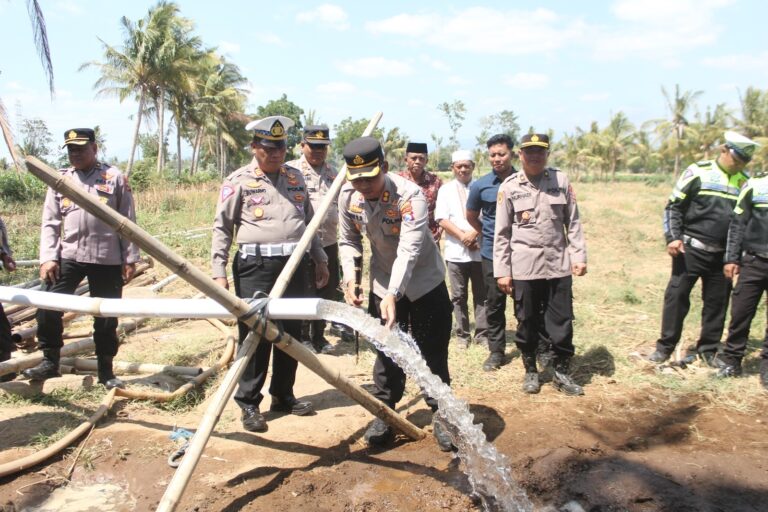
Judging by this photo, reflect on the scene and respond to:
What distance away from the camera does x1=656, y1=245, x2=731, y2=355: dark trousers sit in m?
4.55

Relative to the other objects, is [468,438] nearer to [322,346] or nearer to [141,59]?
[322,346]

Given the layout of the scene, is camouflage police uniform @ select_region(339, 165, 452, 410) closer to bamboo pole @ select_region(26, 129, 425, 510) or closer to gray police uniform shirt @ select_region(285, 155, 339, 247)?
bamboo pole @ select_region(26, 129, 425, 510)

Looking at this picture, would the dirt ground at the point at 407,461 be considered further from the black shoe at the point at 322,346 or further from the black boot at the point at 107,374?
the black shoe at the point at 322,346

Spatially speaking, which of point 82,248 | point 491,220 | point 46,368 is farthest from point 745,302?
point 46,368

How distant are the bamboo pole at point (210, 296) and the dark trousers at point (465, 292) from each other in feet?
7.64

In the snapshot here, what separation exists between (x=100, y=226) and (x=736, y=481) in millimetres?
4261

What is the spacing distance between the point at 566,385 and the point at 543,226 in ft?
4.02

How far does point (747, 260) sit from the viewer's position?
436 centimetres

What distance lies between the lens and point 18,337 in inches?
175

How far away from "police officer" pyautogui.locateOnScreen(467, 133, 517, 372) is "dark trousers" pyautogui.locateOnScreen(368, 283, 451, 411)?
4.78 ft

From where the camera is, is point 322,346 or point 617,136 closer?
point 322,346

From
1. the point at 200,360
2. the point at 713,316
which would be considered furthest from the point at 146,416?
the point at 713,316

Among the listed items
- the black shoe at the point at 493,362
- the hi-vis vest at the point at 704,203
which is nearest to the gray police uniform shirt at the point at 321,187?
the black shoe at the point at 493,362

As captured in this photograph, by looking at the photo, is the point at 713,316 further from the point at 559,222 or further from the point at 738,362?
the point at 559,222
